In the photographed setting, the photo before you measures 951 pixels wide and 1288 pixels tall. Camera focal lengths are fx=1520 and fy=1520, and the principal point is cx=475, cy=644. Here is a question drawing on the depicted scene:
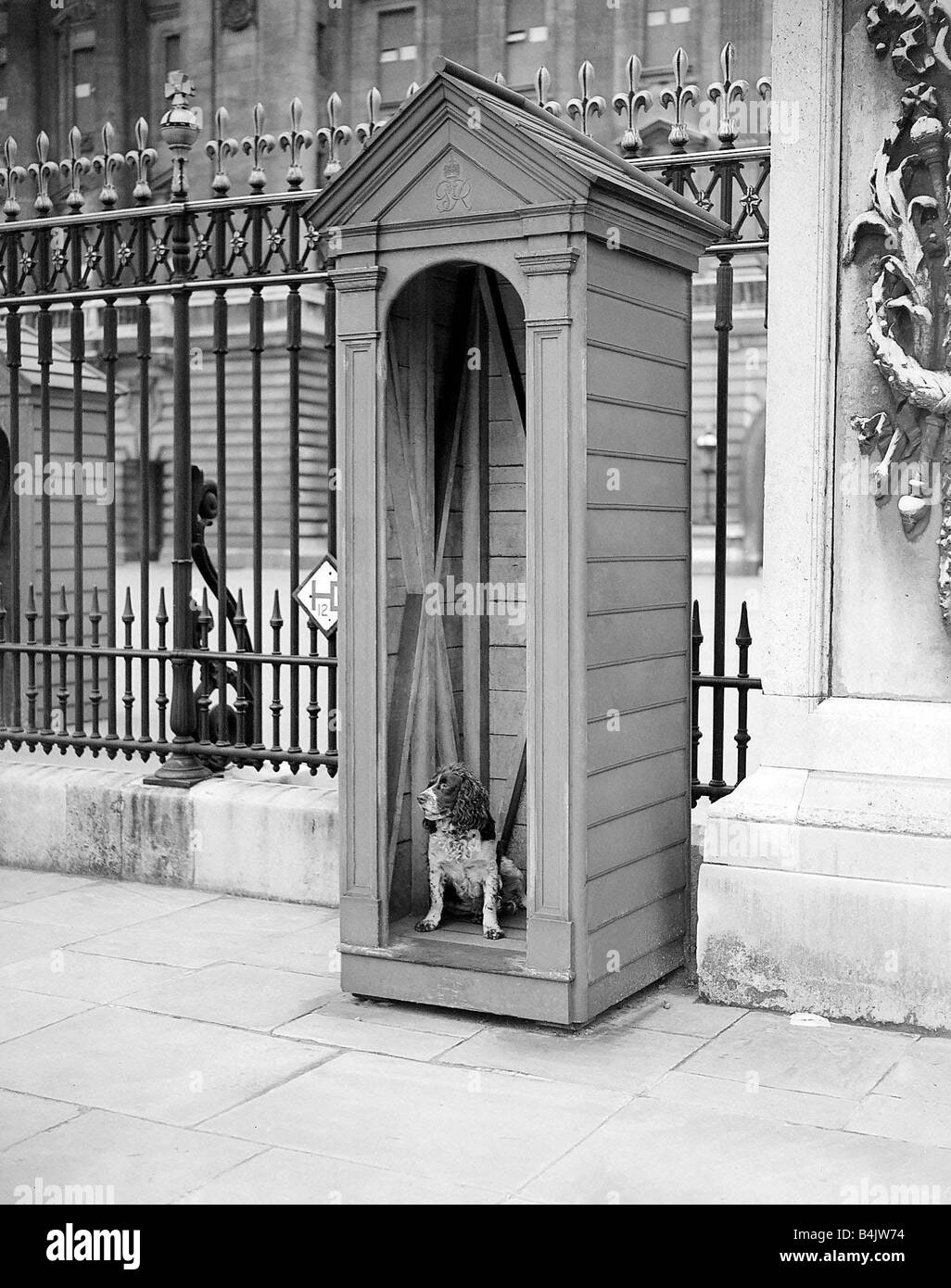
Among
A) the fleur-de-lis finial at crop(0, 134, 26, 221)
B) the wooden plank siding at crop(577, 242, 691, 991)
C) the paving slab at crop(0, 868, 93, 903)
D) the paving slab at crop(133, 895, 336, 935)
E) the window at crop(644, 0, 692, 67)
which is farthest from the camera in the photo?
the window at crop(644, 0, 692, 67)

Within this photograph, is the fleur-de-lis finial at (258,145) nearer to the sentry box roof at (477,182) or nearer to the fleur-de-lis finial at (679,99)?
the sentry box roof at (477,182)

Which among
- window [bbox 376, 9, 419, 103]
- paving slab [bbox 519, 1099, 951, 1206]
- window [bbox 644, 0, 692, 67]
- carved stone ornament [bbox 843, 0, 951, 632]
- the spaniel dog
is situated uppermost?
window [bbox 376, 9, 419, 103]

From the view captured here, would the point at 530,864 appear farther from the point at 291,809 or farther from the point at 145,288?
the point at 145,288

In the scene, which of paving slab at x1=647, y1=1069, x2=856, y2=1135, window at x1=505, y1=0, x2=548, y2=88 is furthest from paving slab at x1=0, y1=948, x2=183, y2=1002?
window at x1=505, y1=0, x2=548, y2=88

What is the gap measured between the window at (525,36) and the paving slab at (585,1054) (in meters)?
33.9

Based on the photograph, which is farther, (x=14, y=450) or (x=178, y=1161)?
(x=14, y=450)

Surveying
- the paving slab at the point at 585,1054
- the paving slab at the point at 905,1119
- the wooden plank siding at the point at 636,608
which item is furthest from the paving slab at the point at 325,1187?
the wooden plank siding at the point at 636,608

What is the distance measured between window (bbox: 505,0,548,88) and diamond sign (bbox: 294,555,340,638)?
103ft

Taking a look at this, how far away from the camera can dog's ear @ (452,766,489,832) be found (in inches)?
207

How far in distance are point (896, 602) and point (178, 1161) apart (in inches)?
114

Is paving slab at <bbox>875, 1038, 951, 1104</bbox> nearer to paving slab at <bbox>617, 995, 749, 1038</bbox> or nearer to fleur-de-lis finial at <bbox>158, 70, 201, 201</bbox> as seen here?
paving slab at <bbox>617, 995, 749, 1038</bbox>

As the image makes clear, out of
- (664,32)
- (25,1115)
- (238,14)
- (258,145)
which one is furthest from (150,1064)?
(238,14)
